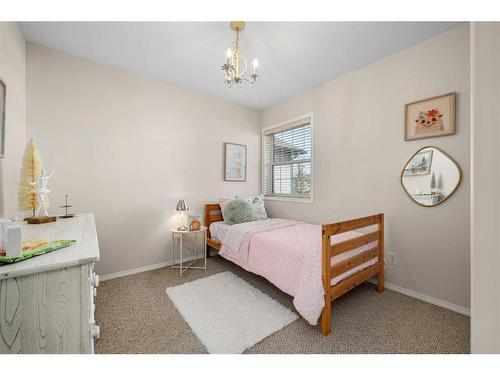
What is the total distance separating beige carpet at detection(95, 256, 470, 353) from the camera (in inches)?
54.4

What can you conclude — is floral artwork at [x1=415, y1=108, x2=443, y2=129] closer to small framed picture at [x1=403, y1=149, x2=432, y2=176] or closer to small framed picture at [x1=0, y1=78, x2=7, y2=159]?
small framed picture at [x1=403, y1=149, x2=432, y2=176]

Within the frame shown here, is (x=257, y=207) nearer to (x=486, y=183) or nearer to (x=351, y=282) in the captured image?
(x=351, y=282)

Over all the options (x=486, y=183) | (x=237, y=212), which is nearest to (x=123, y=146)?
(x=237, y=212)

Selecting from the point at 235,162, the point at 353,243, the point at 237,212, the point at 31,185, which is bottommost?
the point at 353,243

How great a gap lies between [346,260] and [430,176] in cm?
114

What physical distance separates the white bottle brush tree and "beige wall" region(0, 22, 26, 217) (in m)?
0.09

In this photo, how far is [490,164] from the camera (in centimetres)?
54

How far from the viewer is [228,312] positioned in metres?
1.76

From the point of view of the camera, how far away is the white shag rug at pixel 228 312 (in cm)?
145

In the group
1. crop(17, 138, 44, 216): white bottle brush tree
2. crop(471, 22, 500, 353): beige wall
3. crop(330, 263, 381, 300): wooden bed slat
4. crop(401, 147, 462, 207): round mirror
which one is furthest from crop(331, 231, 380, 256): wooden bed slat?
crop(17, 138, 44, 216): white bottle brush tree

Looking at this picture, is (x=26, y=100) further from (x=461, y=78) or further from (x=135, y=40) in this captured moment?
(x=461, y=78)

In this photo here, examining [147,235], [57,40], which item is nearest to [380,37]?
[57,40]

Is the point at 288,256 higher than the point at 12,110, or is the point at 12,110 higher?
the point at 12,110
